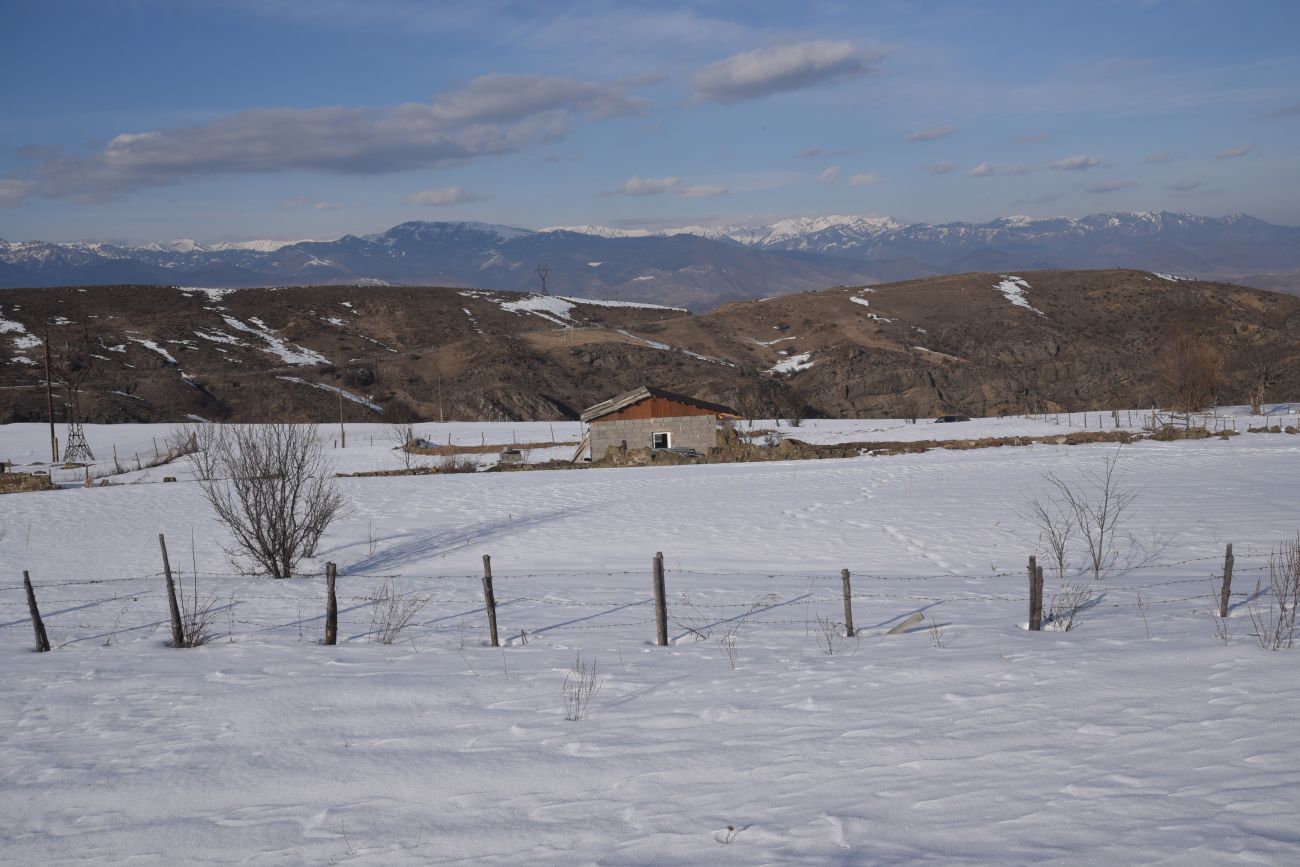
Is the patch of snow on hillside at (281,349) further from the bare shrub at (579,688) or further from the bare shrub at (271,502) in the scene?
the bare shrub at (579,688)

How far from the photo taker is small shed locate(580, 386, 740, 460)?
43938 millimetres

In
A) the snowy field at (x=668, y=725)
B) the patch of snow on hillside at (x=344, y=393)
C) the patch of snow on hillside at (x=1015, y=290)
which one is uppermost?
the patch of snow on hillside at (x=1015, y=290)

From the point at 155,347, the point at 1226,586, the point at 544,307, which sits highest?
the point at 544,307

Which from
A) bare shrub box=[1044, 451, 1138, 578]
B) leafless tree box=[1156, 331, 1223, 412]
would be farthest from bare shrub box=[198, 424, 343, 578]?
leafless tree box=[1156, 331, 1223, 412]

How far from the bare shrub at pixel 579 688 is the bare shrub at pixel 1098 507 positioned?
36.6 feet

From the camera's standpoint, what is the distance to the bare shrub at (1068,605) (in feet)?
39.4

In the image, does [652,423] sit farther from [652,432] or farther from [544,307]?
[544,307]

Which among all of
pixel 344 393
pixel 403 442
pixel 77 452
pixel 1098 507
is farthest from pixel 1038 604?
pixel 344 393

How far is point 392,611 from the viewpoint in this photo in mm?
13039

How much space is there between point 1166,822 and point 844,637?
6452mm

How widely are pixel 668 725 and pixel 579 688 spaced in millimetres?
1491

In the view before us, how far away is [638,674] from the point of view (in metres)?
10.3

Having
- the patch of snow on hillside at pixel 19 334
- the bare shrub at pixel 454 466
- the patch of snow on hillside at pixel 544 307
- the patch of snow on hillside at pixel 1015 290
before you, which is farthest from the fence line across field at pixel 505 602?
the patch of snow on hillside at pixel 1015 290

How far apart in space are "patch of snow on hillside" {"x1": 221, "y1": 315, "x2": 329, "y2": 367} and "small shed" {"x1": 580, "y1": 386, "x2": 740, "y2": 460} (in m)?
52.1
